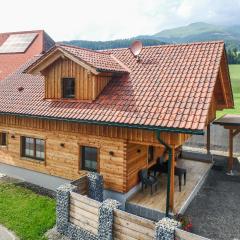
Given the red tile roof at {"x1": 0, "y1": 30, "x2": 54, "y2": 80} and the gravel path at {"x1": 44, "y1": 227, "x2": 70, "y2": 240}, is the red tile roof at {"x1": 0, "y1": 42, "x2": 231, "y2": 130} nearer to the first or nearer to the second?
the gravel path at {"x1": 44, "y1": 227, "x2": 70, "y2": 240}

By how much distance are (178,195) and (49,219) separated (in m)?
5.43

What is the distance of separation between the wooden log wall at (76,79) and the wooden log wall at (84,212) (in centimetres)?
486

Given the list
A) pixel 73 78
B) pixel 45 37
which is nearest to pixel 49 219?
pixel 73 78

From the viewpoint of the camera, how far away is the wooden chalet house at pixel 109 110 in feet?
38.5

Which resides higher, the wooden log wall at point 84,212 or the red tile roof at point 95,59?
the red tile roof at point 95,59

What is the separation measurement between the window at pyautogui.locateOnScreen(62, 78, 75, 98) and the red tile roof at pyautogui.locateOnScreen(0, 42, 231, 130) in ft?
1.70

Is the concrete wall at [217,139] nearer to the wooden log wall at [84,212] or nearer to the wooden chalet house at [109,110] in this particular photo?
the wooden chalet house at [109,110]

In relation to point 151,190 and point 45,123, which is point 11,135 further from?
point 151,190

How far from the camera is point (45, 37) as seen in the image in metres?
31.1

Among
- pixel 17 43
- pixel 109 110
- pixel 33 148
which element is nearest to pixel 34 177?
pixel 33 148

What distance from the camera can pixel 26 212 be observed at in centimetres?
1241

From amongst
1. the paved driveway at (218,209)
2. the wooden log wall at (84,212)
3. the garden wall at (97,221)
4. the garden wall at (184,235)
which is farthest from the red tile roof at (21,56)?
the garden wall at (184,235)

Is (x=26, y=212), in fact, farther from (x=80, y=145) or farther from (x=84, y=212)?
(x=80, y=145)

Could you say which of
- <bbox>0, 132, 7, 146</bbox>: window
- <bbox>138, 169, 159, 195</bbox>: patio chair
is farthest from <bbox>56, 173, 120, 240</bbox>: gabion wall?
<bbox>0, 132, 7, 146</bbox>: window
